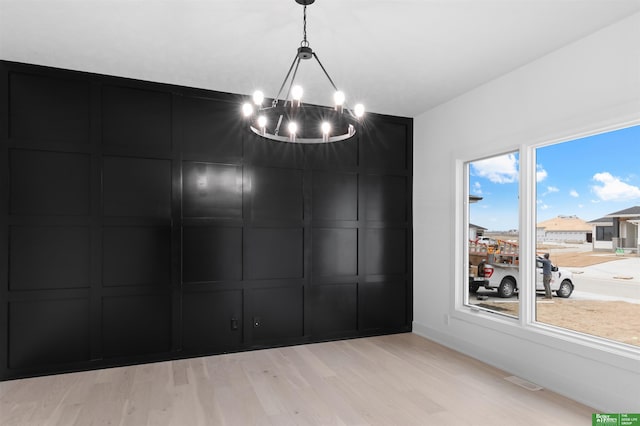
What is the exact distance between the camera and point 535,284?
A: 3721mm

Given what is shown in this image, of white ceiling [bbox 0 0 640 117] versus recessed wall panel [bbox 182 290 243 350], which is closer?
white ceiling [bbox 0 0 640 117]

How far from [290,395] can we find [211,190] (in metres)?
2.31

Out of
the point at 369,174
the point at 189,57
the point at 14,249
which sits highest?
the point at 189,57

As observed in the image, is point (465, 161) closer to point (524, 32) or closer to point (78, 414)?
point (524, 32)

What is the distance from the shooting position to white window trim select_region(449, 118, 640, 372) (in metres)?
3.03

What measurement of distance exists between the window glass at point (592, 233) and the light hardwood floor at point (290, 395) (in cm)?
74

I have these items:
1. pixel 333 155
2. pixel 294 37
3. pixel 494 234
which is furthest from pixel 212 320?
pixel 494 234

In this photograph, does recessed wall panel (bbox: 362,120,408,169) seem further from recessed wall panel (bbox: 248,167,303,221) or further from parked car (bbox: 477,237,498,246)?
parked car (bbox: 477,237,498,246)

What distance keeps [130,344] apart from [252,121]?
2776 mm

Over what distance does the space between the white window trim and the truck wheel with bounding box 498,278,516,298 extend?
218mm

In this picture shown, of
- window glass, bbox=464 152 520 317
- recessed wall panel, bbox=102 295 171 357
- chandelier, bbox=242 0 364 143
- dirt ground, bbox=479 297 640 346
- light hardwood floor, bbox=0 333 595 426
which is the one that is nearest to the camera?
chandelier, bbox=242 0 364 143

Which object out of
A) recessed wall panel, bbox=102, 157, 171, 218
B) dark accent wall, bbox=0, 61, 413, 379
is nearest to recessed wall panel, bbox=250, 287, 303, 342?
dark accent wall, bbox=0, 61, 413, 379

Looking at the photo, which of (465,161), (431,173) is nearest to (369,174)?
(431,173)

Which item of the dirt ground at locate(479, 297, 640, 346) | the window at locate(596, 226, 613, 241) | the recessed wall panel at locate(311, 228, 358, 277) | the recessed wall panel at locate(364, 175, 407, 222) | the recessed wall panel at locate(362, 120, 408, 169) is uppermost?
the recessed wall panel at locate(362, 120, 408, 169)
